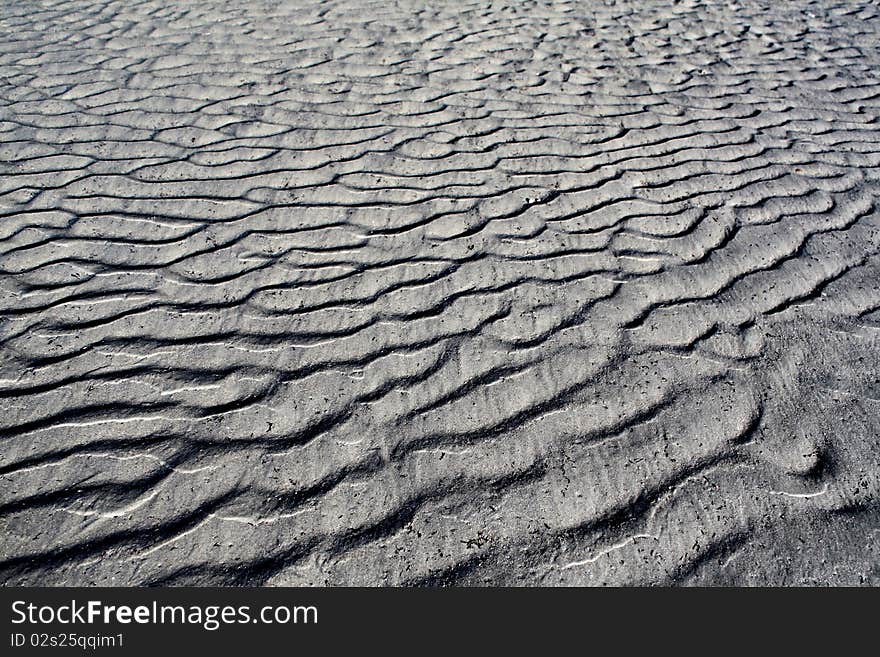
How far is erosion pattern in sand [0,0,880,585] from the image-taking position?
238cm

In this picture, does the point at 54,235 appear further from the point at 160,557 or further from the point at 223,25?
the point at 223,25

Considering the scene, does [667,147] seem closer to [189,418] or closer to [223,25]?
[189,418]

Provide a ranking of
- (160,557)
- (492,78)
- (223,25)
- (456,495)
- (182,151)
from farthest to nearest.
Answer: (223,25)
(492,78)
(182,151)
(456,495)
(160,557)

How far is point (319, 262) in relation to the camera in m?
3.66

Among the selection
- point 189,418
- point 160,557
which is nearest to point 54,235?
point 189,418

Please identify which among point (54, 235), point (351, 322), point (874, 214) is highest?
point (54, 235)

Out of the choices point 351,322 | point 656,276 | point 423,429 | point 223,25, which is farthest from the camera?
point 223,25

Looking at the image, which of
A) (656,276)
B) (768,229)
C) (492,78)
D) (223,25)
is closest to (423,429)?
(656,276)

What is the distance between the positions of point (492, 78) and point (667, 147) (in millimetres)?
1856

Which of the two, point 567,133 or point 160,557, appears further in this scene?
point 567,133

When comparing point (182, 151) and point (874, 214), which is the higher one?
point (182, 151)

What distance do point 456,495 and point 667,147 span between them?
340 cm

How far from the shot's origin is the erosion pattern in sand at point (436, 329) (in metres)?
2.38

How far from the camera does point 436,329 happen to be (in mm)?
3195
